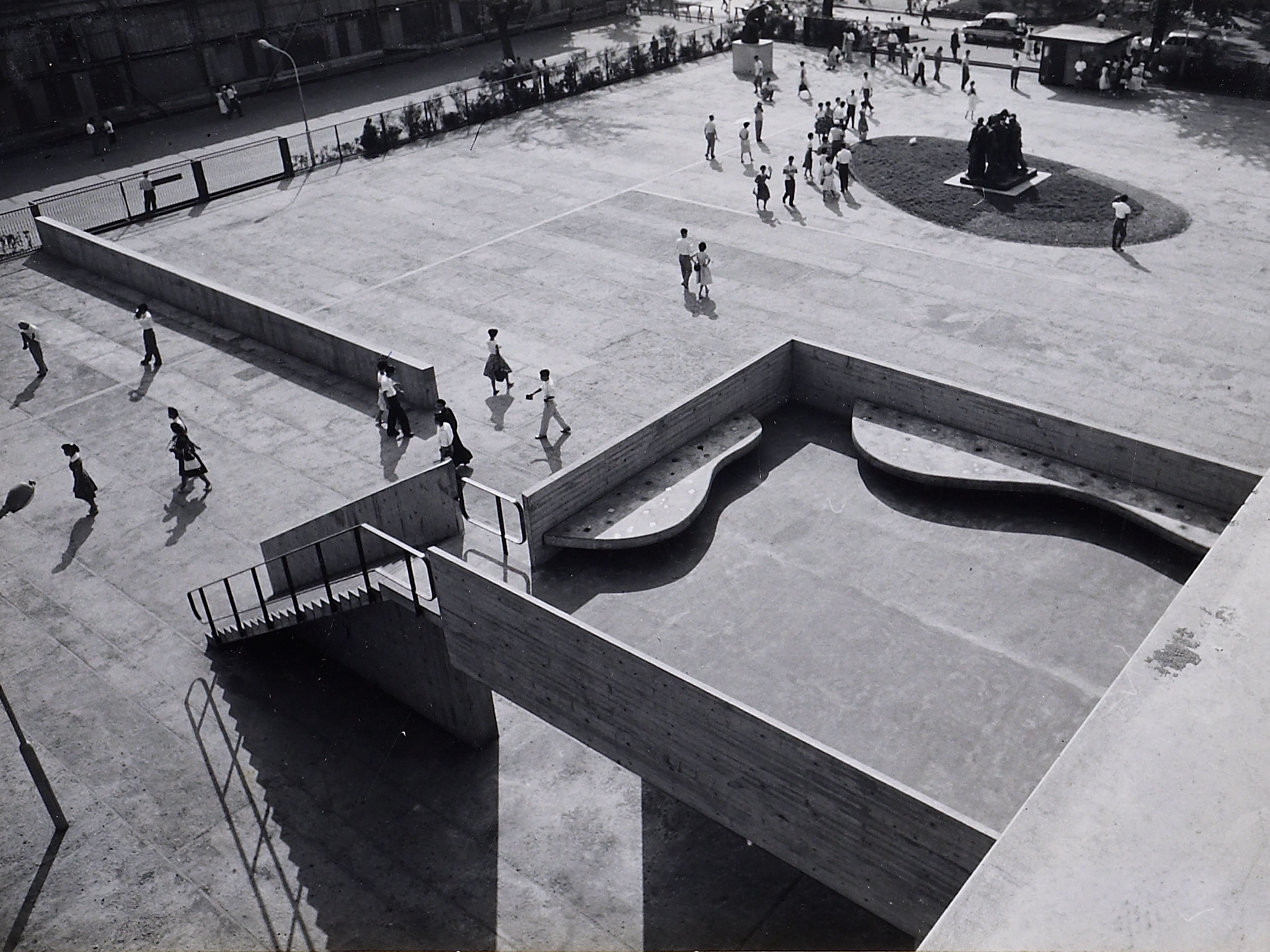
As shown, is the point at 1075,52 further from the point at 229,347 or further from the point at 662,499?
the point at 662,499

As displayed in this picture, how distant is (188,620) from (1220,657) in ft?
47.3

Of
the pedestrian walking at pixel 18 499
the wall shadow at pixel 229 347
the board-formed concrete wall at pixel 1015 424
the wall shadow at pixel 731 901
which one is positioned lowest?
the wall shadow at pixel 731 901

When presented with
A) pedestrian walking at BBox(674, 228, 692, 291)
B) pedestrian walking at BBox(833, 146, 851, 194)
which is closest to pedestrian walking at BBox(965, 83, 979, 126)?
pedestrian walking at BBox(833, 146, 851, 194)

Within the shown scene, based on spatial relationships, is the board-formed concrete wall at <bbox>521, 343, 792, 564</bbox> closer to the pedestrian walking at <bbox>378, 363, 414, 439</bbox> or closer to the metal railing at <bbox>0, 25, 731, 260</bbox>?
the pedestrian walking at <bbox>378, 363, 414, 439</bbox>

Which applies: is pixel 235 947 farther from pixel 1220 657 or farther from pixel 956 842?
pixel 1220 657

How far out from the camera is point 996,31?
5038cm

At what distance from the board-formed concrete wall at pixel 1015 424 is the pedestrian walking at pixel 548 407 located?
170 inches

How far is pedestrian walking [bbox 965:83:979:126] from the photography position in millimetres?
38594

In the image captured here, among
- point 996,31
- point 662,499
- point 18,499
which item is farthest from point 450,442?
point 996,31

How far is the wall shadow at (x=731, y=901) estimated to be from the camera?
551 inches

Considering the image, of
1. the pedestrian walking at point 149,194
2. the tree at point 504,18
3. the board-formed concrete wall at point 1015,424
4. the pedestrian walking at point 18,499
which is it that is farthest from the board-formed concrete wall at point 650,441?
the tree at point 504,18

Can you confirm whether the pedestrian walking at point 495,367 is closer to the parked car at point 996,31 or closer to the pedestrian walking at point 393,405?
the pedestrian walking at point 393,405

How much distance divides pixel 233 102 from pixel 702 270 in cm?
2905

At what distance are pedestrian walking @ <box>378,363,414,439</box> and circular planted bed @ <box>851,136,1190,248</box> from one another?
16.3m
